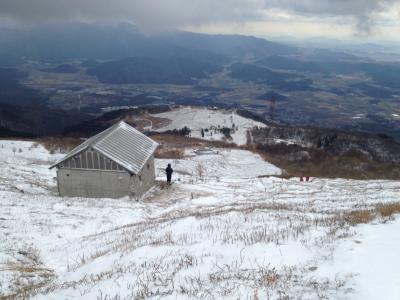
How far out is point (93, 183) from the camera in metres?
29.2

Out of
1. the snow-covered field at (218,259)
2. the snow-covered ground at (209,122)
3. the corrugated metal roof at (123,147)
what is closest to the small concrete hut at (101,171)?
the corrugated metal roof at (123,147)

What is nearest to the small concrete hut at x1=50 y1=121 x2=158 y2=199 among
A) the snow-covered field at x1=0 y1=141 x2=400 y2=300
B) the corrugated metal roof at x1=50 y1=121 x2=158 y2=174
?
the corrugated metal roof at x1=50 y1=121 x2=158 y2=174

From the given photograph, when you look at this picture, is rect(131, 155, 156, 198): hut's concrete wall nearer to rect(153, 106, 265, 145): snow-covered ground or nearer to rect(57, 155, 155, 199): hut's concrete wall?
rect(57, 155, 155, 199): hut's concrete wall

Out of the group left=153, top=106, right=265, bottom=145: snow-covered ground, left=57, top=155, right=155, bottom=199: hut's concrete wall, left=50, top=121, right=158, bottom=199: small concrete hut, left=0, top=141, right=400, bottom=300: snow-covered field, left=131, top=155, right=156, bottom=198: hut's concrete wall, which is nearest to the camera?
left=0, top=141, right=400, bottom=300: snow-covered field

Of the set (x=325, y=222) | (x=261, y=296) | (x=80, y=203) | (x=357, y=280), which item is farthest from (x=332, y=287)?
(x=80, y=203)

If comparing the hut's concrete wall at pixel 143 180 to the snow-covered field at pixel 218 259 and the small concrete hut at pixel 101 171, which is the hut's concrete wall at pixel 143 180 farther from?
the snow-covered field at pixel 218 259

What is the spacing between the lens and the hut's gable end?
2859 centimetres

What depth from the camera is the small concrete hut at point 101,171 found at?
28.6m

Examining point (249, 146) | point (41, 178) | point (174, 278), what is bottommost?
point (249, 146)

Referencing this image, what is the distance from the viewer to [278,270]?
708 cm

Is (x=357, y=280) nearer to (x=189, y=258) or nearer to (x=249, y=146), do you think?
(x=189, y=258)

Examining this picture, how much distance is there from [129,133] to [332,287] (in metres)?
29.2

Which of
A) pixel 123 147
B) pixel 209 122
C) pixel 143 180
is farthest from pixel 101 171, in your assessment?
pixel 209 122

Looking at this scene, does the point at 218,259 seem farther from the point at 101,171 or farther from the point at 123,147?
the point at 123,147
